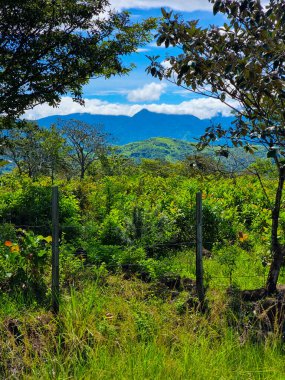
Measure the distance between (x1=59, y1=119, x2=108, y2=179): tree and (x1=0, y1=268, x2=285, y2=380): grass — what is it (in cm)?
6797

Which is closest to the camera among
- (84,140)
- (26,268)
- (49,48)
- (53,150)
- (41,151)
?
(26,268)

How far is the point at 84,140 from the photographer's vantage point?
7650 cm

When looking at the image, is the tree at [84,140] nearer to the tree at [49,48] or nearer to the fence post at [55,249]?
the tree at [49,48]

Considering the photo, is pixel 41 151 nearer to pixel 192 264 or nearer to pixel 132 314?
pixel 192 264

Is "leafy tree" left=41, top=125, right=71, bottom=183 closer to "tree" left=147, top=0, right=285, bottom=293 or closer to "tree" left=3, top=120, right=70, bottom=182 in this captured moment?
"tree" left=3, top=120, right=70, bottom=182

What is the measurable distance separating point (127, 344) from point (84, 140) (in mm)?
73434

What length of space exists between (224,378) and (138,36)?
1483 cm

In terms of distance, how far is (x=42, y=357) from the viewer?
182 inches

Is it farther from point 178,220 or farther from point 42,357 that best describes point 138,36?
point 42,357

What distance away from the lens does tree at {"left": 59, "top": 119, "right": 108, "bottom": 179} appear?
73.9 meters

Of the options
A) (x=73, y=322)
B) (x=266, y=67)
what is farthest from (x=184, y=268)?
(x=266, y=67)

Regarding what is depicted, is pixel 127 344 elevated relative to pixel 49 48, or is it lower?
lower

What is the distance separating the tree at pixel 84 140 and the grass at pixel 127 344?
67975 mm

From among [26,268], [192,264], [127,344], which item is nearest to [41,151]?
[192,264]
